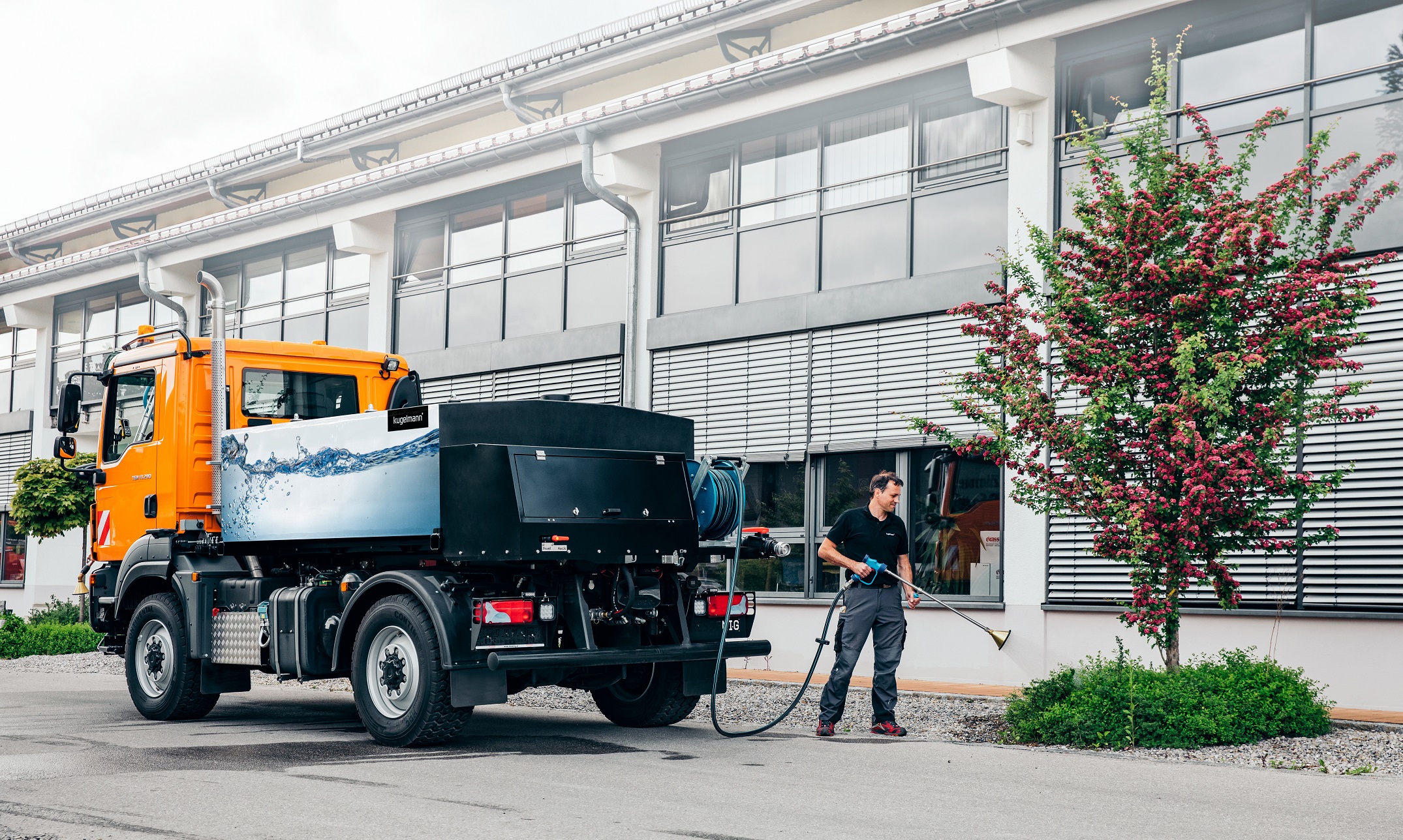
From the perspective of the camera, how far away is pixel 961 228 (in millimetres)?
14438

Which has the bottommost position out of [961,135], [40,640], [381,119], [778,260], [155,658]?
[40,640]

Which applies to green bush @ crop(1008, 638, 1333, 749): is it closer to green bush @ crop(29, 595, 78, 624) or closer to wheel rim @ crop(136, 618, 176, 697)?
wheel rim @ crop(136, 618, 176, 697)

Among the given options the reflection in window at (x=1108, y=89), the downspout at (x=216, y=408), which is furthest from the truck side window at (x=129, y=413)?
the reflection in window at (x=1108, y=89)

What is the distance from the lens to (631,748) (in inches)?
358

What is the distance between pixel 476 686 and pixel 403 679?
656 millimetres

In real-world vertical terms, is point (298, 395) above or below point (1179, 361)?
below

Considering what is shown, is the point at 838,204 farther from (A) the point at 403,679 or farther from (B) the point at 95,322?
(B) the point at 95,322

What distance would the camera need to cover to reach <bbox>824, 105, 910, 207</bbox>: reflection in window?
49.6ft

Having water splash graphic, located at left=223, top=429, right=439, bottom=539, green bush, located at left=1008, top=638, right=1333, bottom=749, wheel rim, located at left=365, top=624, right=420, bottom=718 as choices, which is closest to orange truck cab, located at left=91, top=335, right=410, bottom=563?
water splash graphic, located at left=223, top=429, right=439, bottom=539

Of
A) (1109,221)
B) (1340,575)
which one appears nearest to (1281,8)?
(1109,221)

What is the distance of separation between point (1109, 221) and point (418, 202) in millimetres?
11767

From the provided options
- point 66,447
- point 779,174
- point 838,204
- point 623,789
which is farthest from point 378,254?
point 623,789

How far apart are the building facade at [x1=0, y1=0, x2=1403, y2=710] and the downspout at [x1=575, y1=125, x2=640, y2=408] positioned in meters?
0.04

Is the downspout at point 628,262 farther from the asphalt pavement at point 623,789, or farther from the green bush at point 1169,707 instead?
the green bush at point 1169,707
